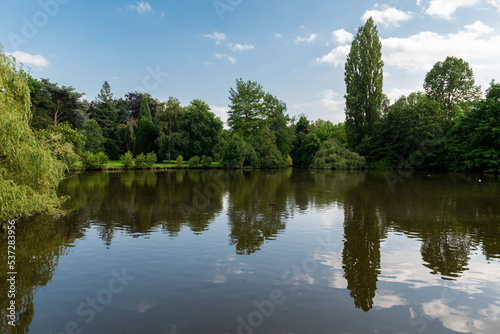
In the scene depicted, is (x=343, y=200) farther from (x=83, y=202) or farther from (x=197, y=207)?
(x=83, y=202)

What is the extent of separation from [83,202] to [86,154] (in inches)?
1320

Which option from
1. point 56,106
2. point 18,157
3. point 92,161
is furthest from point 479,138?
point 56,106

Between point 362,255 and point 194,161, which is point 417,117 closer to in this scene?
point 194,161

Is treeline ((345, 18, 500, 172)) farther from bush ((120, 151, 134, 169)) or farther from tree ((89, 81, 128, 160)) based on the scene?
tree ((89, 81, 128, 160))

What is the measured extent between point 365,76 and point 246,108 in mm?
25134

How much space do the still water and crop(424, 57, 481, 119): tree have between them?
182ft

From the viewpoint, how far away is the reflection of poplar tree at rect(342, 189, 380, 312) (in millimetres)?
6484

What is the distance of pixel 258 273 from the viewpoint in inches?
296

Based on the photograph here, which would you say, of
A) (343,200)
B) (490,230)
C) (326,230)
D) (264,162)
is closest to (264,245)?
(326,230)

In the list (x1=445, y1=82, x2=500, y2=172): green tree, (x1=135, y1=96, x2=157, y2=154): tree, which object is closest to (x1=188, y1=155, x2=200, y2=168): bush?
(x1=135, y1=96, x2=157, y2=154): tree

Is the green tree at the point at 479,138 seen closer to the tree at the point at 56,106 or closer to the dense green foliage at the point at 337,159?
the dense green foliage at the point at 337,159

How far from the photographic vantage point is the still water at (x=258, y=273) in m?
5.38

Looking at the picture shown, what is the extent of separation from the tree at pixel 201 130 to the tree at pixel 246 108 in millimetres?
4882

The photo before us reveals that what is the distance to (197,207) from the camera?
16.9 m
